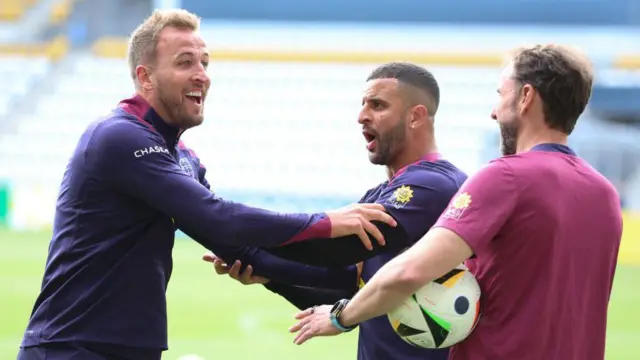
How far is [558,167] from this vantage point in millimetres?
3908

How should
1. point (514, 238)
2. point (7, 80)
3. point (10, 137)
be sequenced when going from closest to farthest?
point (514, 238) < point (10, 137) < point (7, 80)

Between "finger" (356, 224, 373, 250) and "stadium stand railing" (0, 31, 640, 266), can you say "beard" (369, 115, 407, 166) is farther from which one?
"stadium stand railing" (0, 31, 640, 266)

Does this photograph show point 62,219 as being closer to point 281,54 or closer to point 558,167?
point 558,167

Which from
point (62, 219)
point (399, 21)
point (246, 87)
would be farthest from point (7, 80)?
point (62, 219)

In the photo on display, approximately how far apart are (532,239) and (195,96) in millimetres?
1753

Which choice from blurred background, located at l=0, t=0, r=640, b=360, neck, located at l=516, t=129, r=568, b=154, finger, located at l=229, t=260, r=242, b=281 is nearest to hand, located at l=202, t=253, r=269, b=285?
finger, located at l=229, t=260, r=242, b=281

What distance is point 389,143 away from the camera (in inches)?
197

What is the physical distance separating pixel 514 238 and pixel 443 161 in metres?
1.18

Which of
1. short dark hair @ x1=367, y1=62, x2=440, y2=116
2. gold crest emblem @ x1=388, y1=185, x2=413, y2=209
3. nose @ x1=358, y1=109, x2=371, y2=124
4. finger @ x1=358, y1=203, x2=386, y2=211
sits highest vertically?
short dark hair @ x1=367, y1=62, x2=440, y2=116

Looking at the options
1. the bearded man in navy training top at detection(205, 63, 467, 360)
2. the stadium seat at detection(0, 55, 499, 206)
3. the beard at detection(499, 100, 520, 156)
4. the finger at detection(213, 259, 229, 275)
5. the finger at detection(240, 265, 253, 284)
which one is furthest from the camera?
the stadium seat at detection(0, 55, 499, 206)

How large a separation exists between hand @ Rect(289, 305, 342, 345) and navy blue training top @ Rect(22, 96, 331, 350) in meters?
0.33

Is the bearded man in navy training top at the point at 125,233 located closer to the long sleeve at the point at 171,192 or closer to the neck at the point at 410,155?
the long sleeve at the point at 171,192

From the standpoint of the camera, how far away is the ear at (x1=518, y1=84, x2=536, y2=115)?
13.1ft

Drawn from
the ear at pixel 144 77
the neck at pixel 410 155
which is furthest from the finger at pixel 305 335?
the ear at pixel 144 77
